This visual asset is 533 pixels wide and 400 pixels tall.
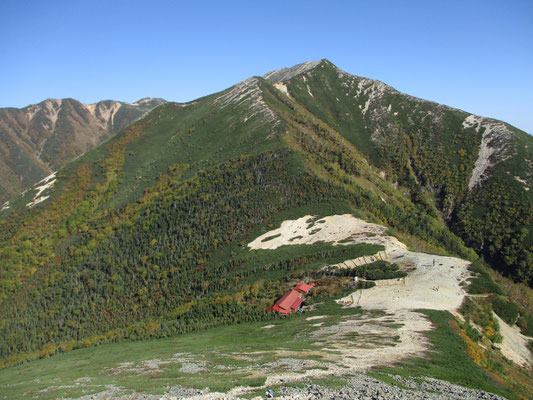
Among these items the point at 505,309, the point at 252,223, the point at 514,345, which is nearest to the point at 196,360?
the point at 514,345

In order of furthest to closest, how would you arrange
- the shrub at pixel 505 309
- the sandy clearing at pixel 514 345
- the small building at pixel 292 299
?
the small building at pixel 292 299
the shrub at pixel 505 309
the sandy clearing at pixel 514 345

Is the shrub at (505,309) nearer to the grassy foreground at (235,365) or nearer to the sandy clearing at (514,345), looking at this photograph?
the sandy clearing at (514,345)

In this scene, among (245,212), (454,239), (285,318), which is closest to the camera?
(285,318)

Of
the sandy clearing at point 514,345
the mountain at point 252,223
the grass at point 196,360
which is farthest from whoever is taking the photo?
the mountain at point 252,223

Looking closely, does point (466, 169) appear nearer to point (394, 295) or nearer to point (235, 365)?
point (394, 295)

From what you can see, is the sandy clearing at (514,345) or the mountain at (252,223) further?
the mountain at (252,223)

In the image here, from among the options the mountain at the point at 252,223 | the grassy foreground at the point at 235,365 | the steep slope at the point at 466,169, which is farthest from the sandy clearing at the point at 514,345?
the steep slope at the point at 466,169

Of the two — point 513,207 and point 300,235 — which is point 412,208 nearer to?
point 513,207

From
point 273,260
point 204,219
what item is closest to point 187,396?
point 273,260
